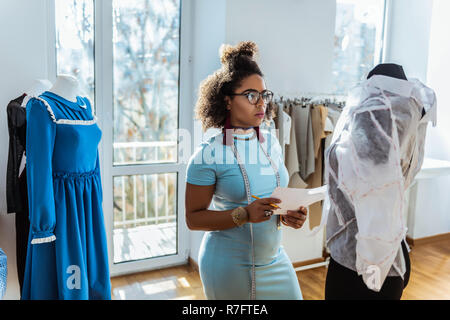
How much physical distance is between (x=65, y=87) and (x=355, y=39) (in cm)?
285

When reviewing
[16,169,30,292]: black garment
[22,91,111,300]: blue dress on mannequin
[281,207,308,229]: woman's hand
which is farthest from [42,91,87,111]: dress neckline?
[281,207,308,229]: woman's hand

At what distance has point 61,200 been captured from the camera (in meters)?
1.74

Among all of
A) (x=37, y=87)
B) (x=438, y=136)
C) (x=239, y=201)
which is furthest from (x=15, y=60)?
(x=438, y=136)

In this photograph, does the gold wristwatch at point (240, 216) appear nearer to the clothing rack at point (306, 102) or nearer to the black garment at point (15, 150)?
the black garment at point (15, 150)

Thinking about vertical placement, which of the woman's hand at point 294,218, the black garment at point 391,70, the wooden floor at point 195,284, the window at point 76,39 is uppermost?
the window at point 76,39

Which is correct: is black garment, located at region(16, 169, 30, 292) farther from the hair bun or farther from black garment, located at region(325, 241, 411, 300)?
black garment, located at region(325, 241, 411, 300)

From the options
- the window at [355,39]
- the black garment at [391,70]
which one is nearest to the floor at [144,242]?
the window at [355,39]

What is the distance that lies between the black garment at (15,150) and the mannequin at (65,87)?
26cm

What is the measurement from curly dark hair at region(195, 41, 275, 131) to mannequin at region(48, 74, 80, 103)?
692mm

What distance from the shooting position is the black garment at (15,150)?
6.29 ft

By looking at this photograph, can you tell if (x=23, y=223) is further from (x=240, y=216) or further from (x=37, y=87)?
(x=240, y=216)

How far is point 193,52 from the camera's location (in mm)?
3064

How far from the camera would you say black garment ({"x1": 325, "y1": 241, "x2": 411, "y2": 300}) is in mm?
1238

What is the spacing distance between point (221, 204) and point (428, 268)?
2677 millimetres
